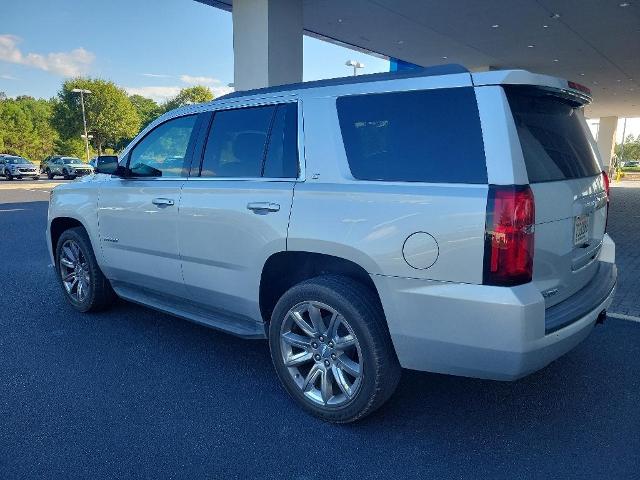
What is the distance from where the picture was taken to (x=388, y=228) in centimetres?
243

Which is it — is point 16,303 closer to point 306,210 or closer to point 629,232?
point 306,210

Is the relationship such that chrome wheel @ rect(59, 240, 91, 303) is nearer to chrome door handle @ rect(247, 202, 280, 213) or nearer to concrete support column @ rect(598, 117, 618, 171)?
chrome door handle @ rect(247, 202, 280, 213)

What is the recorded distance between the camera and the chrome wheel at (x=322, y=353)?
271cm

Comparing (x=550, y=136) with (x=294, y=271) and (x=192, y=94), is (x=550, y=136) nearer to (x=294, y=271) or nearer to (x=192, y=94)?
(x=294, y=271)

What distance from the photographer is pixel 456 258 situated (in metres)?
2.25

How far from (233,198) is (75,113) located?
60347 mm

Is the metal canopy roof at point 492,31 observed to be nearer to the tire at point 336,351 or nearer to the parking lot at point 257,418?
the parking lot at point 257,418

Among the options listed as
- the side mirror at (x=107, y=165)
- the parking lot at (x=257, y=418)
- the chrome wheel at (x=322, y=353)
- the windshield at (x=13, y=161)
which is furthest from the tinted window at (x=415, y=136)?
the windshield at (x=13, y=161)

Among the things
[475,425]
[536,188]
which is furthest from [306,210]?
[475,425]

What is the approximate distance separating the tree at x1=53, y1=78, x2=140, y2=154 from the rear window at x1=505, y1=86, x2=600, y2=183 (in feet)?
186

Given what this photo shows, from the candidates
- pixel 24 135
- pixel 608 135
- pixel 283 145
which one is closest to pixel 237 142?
pixel 283 145

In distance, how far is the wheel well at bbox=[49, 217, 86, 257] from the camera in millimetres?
4750

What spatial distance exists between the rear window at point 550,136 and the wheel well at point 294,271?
104 centimetres

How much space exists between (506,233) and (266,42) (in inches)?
342
